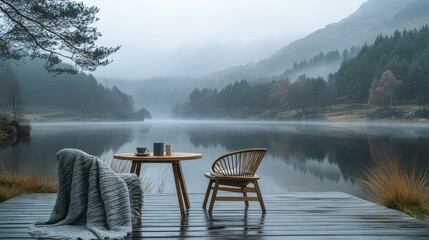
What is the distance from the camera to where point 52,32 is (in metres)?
9.60

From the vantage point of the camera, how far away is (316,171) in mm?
18156

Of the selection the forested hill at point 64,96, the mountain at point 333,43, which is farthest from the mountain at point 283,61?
the forested hill at point 64,96

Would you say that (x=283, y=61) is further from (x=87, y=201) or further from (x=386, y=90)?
(x=87, y=201)

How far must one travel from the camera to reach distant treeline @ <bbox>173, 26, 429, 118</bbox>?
2405 inches

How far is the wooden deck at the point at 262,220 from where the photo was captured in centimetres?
358

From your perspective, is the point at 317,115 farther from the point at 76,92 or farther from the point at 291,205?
the point at 291,205

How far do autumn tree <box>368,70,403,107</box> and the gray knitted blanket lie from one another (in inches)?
2452

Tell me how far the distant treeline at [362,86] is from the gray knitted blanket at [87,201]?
2367 inches

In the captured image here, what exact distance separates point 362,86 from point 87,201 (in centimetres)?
7109

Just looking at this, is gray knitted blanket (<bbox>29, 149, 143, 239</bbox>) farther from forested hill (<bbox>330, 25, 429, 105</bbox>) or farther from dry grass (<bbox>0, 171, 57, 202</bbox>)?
forested hill (<bbox>330, 25, 429, 105</bbox>)

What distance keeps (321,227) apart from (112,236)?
1792 mm

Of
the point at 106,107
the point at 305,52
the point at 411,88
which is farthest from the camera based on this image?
the point at 305,52

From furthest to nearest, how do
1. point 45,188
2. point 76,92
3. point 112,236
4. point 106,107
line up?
1. point 106,107
2. point 76,92
3. point 45,188
4. point 112,236

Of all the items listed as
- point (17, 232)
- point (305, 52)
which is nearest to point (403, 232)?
point (17, 232)
